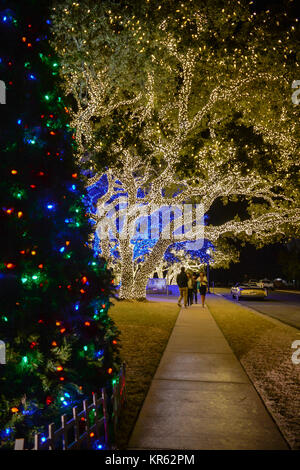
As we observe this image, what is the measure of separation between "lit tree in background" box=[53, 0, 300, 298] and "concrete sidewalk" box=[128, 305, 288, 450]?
8.13m

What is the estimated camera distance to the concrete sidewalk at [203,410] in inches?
165

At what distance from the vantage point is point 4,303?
149 inches

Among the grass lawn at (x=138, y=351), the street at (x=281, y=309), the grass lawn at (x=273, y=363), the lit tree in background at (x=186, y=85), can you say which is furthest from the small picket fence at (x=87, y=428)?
the street at (x=281, y=309)

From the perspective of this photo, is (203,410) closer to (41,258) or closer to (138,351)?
(41,258)

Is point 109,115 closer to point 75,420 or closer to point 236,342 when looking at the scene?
point 236,342

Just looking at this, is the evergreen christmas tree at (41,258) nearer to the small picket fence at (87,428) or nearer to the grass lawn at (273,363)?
the small picket fence at (87,428)

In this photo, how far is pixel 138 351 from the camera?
29.6 ft

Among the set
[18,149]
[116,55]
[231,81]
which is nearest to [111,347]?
[18,149]

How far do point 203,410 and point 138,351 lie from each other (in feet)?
13.3

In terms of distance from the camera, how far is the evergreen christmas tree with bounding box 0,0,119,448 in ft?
12.6

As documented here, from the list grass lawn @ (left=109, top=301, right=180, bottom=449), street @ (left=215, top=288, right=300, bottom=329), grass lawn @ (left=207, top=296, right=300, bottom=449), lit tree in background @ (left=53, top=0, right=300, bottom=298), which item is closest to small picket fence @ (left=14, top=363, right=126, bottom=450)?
grass lawn @ (left=109, top=301, right=180, bottom=449)

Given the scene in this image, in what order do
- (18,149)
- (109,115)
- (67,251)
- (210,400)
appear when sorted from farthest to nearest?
1. (109,115)
2. (210,400)
3. (67,251)
4. (18,149)

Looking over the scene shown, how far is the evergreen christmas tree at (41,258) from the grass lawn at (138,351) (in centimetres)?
72
